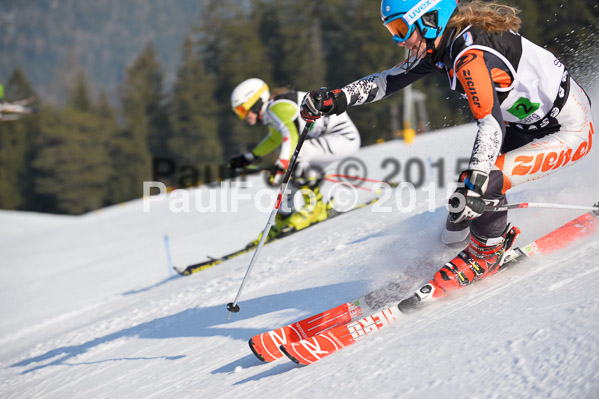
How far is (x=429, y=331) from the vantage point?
112 inches

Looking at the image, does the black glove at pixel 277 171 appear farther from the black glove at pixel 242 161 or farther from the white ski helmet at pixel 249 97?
the white ski helmet at pixel 249 97

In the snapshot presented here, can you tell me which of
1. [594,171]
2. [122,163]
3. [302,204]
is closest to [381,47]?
[122,163]

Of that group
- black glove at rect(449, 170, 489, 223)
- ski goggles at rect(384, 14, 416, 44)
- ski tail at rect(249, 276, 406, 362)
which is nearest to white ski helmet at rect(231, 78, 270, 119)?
ski tail at rect(249, 276, 406, 362)

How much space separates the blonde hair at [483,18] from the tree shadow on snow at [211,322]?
1877 mm

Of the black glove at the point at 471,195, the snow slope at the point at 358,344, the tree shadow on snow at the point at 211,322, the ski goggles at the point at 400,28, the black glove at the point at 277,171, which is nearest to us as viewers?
the snow slope at the point at 358,344

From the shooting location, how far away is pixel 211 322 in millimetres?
4602

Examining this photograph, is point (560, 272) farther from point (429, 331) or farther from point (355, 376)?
point (355, 376)

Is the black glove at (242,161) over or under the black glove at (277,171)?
over

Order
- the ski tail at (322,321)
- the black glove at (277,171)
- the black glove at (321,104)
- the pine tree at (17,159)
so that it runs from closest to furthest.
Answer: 1. the ski tail at (322,321)
2. the black glove at (321,104)
3. the black glove at (277,171)
4. the pine tree at (17,159)

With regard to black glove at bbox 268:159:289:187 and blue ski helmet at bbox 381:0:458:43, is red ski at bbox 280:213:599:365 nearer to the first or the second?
blue ski helmet at bbox 381:0:458:43

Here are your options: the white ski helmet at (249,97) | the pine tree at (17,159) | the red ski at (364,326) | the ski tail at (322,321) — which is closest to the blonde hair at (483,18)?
the red ski at (364,326)

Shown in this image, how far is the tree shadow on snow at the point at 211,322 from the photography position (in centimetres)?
412

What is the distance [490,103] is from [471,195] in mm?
474

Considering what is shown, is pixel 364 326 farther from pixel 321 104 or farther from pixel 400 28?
pixel 400 28
